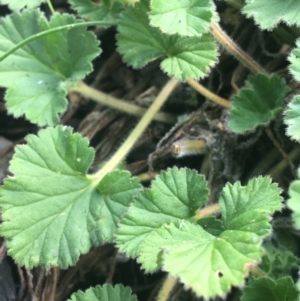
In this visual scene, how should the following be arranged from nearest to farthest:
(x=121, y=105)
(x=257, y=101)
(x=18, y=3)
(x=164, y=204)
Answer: (x=164, y=204) → (x=257, y=101) → (x=18, y=3) → (x=121, y=105)

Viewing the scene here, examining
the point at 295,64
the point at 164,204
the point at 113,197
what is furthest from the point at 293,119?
the point at 113,197

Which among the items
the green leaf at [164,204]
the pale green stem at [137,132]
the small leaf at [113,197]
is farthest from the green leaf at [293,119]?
the pale green stem at [137,132]

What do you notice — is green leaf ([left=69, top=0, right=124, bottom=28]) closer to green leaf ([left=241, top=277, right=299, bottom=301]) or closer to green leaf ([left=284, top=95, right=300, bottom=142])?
green leaf ([left=284, top=95, right=300, bottom=142])

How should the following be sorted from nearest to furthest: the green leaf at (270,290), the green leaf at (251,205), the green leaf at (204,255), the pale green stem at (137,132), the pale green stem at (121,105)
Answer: the green leaf at (204,255) → the green leaf at (251,205) → the green leaf at (270,290) → the pale green stem at (137,132) → the pale green stem at (121,105)

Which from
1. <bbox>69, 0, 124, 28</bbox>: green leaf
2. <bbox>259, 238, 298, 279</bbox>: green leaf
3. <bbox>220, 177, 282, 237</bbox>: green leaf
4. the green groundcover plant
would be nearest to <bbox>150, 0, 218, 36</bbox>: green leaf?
the green groundcover plant

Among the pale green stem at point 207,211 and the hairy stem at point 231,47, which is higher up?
the hairy stem at point 231,47

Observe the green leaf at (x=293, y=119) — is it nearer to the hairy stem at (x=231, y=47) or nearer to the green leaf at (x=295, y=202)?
the green leaf at (x=295, y=202)

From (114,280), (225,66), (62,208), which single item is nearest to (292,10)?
(225,66)

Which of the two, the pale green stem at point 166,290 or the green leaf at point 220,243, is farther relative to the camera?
the pale green stem at point 166,290

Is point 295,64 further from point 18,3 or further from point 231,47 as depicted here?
point 18,3
